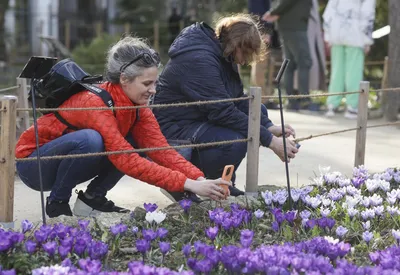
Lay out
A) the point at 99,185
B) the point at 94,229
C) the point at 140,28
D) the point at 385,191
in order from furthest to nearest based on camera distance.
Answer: the point at 140,28 < the point at 385,191 < the point at 99,185 < the point at 94,229

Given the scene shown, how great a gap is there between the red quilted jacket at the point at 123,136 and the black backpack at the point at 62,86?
0.11 feet

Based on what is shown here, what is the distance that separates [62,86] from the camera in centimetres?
444

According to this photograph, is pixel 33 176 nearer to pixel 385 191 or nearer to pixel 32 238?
pixel 32 238

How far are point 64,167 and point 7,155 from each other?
47 centimetres

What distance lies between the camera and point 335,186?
525 cm

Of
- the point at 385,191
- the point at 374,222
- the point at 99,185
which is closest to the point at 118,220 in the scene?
the point at 99,185

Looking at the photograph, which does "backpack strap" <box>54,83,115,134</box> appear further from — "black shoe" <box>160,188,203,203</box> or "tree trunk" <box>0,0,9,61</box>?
"tree trunk" <box>0,0,9,61</box>

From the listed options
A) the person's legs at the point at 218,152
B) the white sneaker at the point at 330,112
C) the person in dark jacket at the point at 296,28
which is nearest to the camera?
A: the person's legs at the point at 218,152

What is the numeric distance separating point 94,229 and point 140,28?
1898 centimetres

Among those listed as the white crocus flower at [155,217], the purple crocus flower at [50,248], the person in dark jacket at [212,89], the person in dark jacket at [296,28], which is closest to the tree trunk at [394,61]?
the person in dark jacket at [296,28]

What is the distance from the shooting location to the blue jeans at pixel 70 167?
438cm

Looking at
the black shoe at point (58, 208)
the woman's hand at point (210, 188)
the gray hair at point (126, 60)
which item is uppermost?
the gray hair at point (126, 60)

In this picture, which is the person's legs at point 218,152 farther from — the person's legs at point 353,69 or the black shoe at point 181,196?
the person's legs at point 353,69

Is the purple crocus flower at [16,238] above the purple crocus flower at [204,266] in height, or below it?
above
